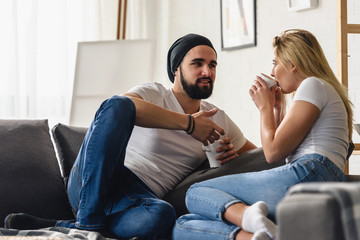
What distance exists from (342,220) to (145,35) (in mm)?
4287

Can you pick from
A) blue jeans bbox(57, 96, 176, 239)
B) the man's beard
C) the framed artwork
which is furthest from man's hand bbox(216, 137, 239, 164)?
the framed artwork

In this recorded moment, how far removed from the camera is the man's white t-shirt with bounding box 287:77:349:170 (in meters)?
1.66

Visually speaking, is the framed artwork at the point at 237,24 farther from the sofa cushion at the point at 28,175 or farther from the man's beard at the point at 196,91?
the sofa cushion at the point at 28,175

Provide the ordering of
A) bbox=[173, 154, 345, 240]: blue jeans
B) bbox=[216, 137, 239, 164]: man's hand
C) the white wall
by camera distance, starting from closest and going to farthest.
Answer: bbox=[173, 154, 345, 240]: blue jeans
bbox=[216, 137, 239, 164]: man's hand
the white wall

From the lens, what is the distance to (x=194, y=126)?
6.76 ft

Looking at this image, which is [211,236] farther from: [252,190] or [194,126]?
[194,126]

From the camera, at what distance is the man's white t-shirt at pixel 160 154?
220cm

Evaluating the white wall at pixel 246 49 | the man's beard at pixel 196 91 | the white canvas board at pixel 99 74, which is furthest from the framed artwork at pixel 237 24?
the man's beard at pixel 196 91

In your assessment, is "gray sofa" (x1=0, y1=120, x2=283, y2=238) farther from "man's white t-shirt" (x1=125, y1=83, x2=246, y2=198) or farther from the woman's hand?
the woman's hand

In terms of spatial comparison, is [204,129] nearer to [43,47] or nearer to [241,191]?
[241,191]

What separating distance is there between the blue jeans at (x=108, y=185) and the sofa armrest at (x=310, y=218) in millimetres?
1132

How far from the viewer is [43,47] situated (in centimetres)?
444

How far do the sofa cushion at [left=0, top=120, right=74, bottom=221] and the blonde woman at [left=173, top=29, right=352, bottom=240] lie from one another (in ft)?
1.92

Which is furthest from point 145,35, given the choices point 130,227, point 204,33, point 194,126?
point 130,227
